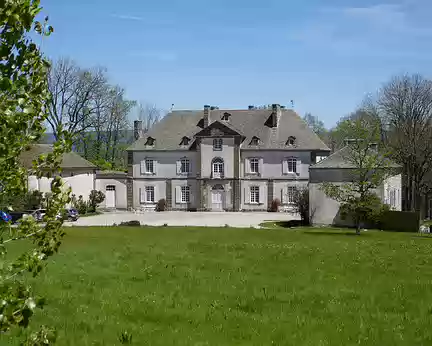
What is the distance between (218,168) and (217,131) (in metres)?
3.84

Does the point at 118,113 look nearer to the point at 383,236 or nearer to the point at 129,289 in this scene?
the point at 383,236

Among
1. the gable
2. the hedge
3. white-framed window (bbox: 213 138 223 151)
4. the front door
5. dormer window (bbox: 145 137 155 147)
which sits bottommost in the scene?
the hedge

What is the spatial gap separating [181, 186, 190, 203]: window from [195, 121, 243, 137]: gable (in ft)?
19.3

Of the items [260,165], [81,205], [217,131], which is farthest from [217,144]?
[81,205]

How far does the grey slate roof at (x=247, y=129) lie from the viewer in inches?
2393

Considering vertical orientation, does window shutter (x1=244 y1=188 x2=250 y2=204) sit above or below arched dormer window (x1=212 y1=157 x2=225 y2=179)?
below

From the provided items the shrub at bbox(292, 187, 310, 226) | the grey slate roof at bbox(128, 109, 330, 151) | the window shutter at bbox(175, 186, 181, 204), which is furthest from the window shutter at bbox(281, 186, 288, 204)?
the shrub at bbox(292, 187, 310, 226)

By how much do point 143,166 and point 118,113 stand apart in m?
19.8

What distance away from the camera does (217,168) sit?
60.7m

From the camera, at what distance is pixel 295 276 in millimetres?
16578

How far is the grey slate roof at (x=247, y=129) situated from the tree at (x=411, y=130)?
24.4 feet

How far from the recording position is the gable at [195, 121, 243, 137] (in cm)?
5975

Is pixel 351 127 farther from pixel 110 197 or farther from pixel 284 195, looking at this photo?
pixel 110 197

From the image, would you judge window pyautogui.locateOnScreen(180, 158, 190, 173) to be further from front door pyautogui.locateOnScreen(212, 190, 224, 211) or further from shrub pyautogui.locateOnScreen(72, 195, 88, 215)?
shrub pyautogui.locateOnScreen(72, 195, 88, 215)
